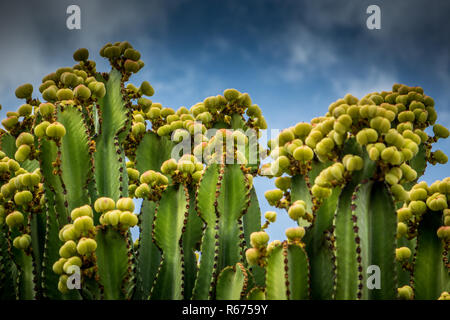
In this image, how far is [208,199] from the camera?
2.61 m

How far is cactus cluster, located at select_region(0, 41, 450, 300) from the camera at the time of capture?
2.17 metres

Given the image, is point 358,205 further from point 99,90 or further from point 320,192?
point 99,90

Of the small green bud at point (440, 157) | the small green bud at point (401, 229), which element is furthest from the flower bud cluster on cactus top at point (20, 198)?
the small green bud at point (440, 157)

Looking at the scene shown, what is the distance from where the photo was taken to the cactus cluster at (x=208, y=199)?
217cm

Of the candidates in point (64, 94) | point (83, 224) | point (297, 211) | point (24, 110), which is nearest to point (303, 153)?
point (297, 211)

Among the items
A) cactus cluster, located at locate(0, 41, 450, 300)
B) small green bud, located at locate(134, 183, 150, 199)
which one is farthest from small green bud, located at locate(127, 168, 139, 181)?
small green bud, located at locate(134, 183, 150, 199)

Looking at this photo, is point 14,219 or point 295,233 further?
point 14,219

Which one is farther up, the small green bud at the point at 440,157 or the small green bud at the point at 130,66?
the small green bud at the point at 130,66

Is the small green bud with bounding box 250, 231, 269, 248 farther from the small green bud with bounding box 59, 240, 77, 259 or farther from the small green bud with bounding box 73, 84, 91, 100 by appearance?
the small green bud with bounding box 73, 84, 91, 100

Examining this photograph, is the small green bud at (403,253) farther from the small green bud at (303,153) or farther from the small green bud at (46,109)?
the small green bud at (46,109)
